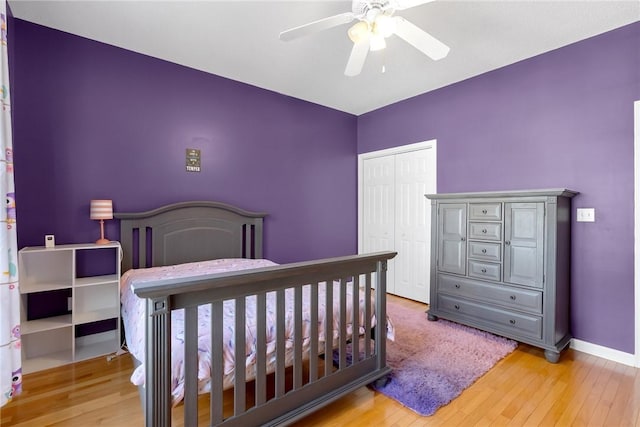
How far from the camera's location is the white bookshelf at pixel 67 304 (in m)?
2.26

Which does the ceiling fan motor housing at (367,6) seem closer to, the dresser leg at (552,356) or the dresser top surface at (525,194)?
the dresser top surface at (525,194)

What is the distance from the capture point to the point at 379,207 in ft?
14.2

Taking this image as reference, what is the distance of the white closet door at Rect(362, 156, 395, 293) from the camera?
13.7 feet

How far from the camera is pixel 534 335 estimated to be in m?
2.46

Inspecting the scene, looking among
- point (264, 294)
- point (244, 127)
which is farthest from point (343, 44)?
point (264, 294)

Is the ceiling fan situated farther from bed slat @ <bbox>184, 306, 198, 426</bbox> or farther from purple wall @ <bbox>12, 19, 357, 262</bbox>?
purple wall @ <bbox>12, 19, 357, 262</bbox>

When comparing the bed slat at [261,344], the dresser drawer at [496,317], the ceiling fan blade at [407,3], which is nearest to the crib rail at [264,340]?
the bed slat at [261,344]

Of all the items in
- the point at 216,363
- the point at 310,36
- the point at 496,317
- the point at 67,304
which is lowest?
the point at 496,317

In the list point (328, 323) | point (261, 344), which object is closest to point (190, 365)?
point (261, 344)

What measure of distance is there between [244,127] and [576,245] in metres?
3.45

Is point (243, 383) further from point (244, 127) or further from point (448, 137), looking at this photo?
point (448, 137)

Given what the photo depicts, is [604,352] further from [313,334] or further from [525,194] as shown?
[313,334]

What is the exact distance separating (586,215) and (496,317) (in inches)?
44.8

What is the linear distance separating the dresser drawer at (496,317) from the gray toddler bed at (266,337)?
129 cm
